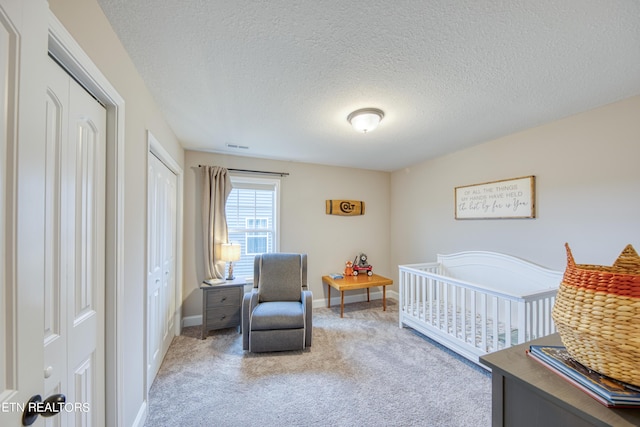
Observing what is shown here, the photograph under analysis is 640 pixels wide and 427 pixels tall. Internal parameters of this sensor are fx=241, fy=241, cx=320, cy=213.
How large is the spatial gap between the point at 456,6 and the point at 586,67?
3.70ft

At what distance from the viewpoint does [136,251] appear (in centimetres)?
158

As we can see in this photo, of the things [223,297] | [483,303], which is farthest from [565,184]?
[223,297]

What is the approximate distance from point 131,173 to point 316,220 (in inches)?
108

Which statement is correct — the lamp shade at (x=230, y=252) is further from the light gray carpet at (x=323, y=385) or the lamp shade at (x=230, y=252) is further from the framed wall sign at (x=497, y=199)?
the framed wall sign at (x=497, y=199)

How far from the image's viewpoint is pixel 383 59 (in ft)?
4.76

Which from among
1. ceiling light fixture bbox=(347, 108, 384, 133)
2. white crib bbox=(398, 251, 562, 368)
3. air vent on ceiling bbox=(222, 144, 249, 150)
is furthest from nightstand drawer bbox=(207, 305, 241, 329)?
ceiling light fixture bbox=(347, 108, 384, 133)

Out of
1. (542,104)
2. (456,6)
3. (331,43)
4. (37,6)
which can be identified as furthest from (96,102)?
(542,104)

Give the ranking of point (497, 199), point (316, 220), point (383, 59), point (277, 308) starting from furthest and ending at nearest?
point (316, 220) < point (497, 199) < point (277, 308) < point (383, 59)

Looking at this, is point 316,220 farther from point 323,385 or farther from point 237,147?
point 323,385

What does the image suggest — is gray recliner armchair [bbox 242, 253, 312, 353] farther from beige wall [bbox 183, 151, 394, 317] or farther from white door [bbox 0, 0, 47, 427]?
white door [bbox 0, 0, 47, 427]

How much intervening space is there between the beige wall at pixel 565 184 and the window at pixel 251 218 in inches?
101

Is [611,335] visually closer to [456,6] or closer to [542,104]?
[456,6]

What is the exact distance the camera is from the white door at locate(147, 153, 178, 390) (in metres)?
1.96

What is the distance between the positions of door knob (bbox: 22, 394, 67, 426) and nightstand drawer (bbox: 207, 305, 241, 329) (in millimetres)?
2325
